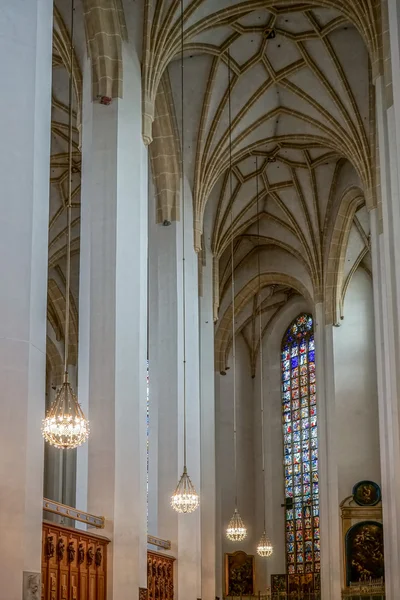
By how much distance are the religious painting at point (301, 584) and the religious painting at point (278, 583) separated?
211 mm

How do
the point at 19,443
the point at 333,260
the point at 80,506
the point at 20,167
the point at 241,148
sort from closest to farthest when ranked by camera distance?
the point at 19,443
the point at 20,167
the point at 80,506
the point at 241,148
the point at 333,260

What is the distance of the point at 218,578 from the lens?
3269cm

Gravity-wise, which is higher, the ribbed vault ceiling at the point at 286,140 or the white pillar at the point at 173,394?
the ribbed vault ceiling at the point at 286,140

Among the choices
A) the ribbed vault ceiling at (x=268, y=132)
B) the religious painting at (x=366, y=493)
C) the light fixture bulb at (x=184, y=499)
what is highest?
the ribbed vault ceiling at (x=268, y=132)

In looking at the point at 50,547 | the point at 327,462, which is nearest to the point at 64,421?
the point at 50,547

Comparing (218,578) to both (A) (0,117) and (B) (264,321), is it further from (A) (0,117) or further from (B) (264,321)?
(A) (0,117)

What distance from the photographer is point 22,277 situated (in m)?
10.7

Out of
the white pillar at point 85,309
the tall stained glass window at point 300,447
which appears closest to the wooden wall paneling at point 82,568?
the white pillar at point 85,309

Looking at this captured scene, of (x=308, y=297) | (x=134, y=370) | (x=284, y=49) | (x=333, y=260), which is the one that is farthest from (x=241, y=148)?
(x=134, y=370)

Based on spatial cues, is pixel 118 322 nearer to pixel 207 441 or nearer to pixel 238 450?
pixel 207 441

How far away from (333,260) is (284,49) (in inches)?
305

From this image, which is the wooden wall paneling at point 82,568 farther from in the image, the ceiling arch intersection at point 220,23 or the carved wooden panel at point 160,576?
the ceiling arch intersection at point 220,23

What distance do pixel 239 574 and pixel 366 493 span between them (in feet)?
22.5

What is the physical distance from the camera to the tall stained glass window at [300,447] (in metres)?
32.1
